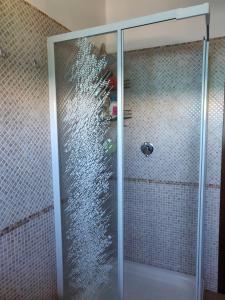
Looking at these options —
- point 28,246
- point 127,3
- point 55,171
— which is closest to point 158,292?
point 28,246

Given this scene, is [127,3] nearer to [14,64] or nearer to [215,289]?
[14,64]

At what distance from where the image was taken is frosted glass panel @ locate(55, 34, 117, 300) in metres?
1.50

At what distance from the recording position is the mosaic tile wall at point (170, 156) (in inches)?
75.7

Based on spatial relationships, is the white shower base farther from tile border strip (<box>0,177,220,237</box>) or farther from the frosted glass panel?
tile border strip (<box>0,177,220,237</box>)

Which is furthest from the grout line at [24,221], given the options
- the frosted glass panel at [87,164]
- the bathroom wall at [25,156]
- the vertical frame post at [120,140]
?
the vertical frame post at [120,140]

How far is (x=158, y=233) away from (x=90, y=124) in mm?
1233

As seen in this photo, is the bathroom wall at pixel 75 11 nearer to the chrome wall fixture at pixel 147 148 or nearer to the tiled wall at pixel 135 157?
the tiled wall at pixel 135 157

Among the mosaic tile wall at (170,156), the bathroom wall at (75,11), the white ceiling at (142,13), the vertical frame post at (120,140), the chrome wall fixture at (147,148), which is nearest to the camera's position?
the vertical frame post at (120,140)

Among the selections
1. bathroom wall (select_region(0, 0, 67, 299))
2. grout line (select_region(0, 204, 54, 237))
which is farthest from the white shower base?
grout line (select_region(0, 204, 54, 237))

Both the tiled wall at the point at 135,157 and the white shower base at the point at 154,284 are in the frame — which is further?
the white shower base at the point at 154,284

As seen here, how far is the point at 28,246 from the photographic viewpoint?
4.50 feet

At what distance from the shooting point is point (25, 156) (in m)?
1.33

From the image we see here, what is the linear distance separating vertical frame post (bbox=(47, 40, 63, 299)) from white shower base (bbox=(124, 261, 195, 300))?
0.62 meters

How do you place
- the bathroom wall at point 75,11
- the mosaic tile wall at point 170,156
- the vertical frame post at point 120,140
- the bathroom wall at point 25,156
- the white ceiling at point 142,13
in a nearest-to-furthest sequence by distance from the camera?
1. the bathroom wall at point 25,156
2. the vertical frame post at point 120,140
3. the bathroom wall at point 75,11
4. the white ceiling at point 142,13
5. the mosaic tile wall at point 170,156
